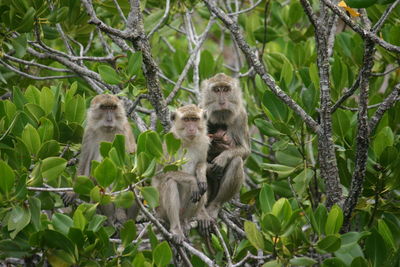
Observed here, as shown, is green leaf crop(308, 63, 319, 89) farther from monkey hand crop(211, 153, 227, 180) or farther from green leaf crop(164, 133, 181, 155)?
green leaf crop(164, 133, 181, 155)

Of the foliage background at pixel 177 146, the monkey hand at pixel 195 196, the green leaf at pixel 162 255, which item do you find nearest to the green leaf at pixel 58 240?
the foliage background at pixel 177 146

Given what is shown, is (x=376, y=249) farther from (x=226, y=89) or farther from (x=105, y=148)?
(x=226, y=89)

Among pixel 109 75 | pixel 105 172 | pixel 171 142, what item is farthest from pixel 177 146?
pixel 109 75

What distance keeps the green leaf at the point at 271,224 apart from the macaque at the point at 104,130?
→ 2683 mm

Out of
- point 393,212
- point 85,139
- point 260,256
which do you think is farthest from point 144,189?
point 393,212

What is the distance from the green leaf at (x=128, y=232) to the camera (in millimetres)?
7039

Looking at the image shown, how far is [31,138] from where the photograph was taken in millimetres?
7324

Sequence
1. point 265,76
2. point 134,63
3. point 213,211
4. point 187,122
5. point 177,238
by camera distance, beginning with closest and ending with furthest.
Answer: point 177,238 → point 265,76 → point 134,63 → point 187,122 → point 213,211

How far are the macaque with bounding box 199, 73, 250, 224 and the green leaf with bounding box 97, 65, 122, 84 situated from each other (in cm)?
194

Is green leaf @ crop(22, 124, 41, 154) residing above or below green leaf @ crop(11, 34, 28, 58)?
below

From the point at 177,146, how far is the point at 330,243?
171cm

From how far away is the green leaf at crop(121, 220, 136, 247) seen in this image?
7039 millimetres

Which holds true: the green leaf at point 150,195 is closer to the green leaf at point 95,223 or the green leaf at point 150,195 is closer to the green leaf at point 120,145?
the green leaf at point 120,145

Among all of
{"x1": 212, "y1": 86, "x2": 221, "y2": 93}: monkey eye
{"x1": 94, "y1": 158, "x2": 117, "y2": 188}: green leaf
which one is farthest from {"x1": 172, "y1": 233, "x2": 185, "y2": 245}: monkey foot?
{"x1": 212, "y1": 86, "x2": 221, "y2": 93}: monkey eye
